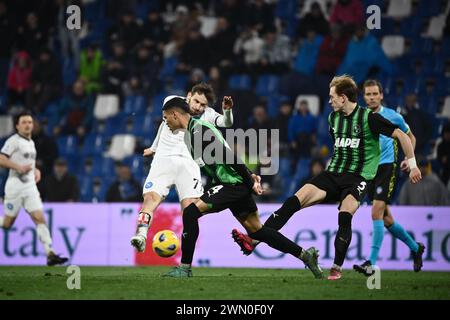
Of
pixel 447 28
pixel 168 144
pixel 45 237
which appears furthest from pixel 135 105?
pixel 168 144

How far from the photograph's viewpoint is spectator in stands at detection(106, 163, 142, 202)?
1652 centimetres

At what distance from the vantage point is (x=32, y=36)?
68.9 ft

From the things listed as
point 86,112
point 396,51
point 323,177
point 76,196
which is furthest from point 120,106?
point 323,177

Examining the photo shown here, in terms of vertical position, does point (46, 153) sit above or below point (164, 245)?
above

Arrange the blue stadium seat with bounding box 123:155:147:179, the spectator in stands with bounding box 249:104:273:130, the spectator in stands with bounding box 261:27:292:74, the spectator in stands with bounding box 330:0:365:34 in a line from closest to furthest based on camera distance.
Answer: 1. the spectator in stands with bounding box 249:104:273:130
2. the blue stadium seat with bounding box 123:155:147:179
3. the spectator in stands with bounding box 330:0:365:34
4. the spectator in stands with bounding box 261:27:292:74

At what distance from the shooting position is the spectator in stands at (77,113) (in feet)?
64.3

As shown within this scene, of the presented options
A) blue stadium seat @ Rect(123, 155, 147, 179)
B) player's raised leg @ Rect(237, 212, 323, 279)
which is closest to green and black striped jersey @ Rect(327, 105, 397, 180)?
player's raised leg @ Rect(237, 212, 323, 279)

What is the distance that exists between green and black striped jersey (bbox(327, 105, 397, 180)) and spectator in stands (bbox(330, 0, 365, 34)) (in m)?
8.58

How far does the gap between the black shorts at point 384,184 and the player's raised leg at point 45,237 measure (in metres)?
4.67

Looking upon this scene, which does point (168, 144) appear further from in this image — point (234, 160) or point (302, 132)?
point (302, 132)

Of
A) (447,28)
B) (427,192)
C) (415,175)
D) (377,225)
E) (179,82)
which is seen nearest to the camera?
(415,175)

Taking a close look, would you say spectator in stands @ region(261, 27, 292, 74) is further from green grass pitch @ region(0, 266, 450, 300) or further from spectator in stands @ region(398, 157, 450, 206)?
green grass pitch @ region(0, 266, 450, 300)

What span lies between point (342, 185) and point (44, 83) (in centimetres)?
1152

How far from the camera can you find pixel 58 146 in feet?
64.6
